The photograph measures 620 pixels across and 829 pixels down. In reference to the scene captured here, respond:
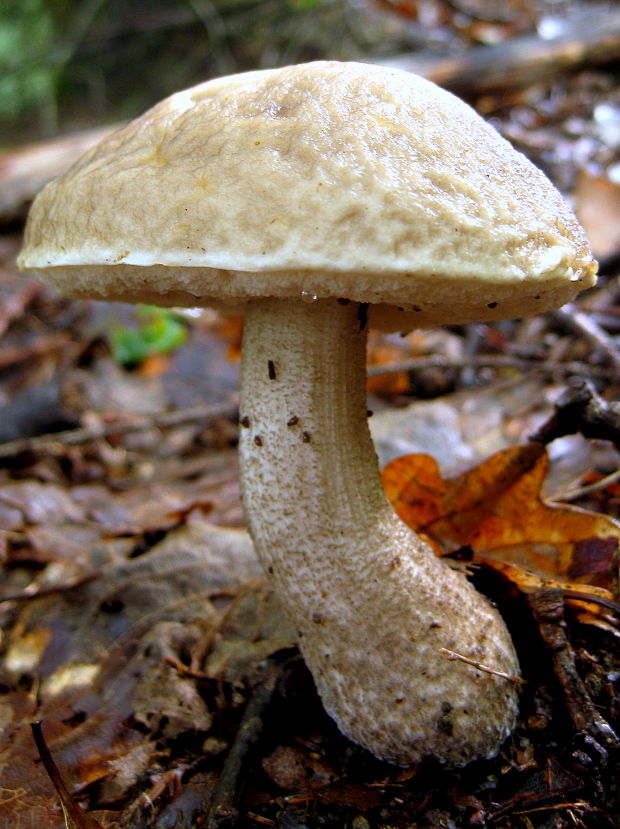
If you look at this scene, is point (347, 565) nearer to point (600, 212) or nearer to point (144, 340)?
point (600, 212)

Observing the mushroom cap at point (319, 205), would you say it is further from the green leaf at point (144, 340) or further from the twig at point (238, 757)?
the green leaf at point (144, 340)

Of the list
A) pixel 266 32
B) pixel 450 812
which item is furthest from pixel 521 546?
pixel 266 32

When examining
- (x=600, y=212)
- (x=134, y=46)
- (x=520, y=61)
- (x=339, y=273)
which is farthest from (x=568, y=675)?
(x=134, y=46)

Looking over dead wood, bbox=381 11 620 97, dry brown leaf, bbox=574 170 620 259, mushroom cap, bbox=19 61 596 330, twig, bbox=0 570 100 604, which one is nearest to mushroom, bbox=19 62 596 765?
mushroom cap, bbox=19 61 596 330

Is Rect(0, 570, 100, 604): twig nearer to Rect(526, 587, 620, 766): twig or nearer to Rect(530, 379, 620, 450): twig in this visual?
Rect(526, 587, 620, 766): twig

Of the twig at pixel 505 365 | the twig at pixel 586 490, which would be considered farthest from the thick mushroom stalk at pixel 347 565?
the twig at pixel 505 365

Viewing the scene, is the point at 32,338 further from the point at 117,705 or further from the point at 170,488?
the point at 117,705
